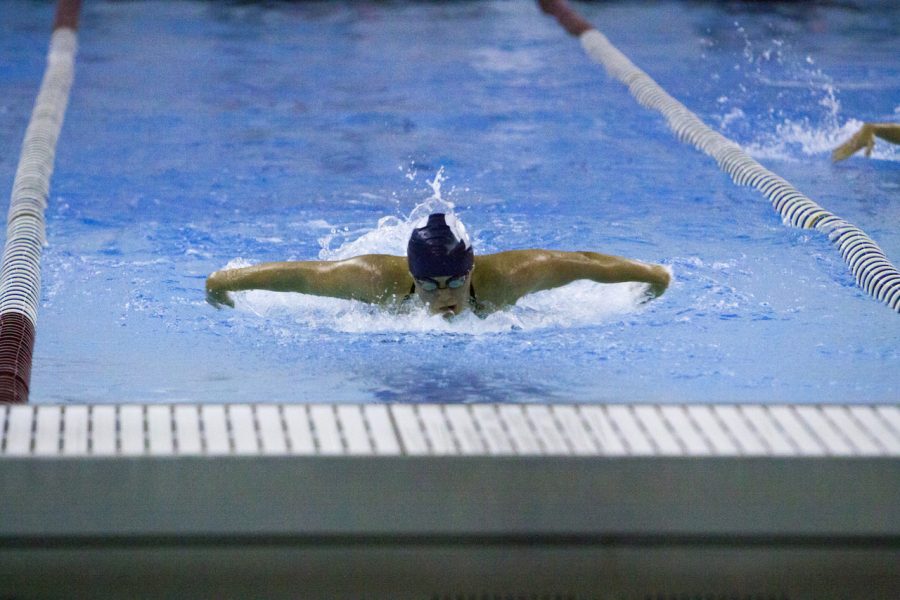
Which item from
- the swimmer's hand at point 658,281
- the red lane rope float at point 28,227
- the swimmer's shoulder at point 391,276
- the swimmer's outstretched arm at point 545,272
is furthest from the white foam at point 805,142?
the red lane rope float at point 28,227

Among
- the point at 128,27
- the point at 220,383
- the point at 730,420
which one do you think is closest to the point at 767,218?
the point at 220,383

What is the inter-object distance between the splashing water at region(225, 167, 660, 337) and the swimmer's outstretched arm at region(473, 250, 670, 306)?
124 mm

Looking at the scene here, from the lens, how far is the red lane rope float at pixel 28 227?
11.9 feet

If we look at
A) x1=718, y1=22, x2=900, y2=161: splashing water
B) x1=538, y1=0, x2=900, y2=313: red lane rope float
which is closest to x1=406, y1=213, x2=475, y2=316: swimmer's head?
x1=538, y1=0, x2=900, y2=313: red lane rope float

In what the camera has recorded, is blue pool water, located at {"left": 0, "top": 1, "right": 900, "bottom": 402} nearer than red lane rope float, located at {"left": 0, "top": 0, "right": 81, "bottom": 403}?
No

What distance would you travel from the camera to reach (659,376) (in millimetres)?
3809

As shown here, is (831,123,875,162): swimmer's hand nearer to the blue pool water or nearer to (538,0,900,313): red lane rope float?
the blue pool water

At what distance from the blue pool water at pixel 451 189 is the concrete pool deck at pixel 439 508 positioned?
1.26 metres

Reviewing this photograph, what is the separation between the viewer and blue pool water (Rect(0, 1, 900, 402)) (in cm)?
387

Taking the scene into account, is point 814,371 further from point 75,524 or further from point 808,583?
point 75,524

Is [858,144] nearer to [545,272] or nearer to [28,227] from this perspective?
[545,272]

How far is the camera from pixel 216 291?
3916mm

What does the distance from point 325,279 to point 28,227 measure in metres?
1.79

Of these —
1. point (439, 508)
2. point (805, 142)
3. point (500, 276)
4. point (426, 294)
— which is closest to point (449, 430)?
point (439, 508)
